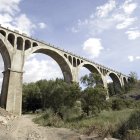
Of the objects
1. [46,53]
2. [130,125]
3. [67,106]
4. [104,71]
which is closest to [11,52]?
[46,53]

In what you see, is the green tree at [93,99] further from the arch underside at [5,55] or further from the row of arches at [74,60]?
the row of arches at [74,60]

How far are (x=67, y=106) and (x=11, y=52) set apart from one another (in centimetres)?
1201

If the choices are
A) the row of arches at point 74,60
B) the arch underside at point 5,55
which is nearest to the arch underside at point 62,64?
the row of arches at point 74,60

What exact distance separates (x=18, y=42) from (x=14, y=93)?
804 cm

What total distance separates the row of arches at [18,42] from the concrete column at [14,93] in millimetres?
A: 4392

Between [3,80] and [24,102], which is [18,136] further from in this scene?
[24,102]

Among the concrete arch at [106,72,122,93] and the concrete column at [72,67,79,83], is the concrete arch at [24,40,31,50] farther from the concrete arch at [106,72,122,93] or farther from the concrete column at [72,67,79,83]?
the concrete arch at [106,72,122,93]

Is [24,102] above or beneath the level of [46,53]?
beneath

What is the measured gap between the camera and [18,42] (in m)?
35.0

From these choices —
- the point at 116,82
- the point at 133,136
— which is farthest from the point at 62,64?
the point at 133,136

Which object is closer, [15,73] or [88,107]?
[88,107]

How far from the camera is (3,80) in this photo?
32062 mm

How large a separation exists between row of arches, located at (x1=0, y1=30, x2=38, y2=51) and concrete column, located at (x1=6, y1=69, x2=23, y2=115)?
4392 mm

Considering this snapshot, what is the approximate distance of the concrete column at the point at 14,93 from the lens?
2986 cm
